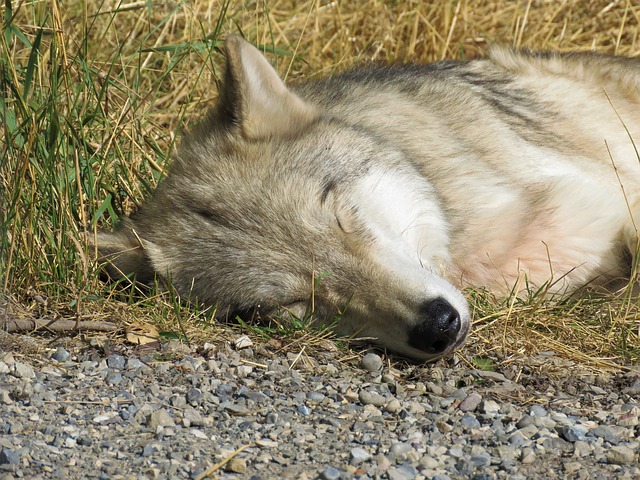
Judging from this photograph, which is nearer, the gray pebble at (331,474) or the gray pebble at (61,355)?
the gray pebble at (331,474)

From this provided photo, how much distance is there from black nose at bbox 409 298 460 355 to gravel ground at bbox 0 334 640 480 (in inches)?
6.8

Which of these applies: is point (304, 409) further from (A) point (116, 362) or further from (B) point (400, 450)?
(A) point (116, 362)

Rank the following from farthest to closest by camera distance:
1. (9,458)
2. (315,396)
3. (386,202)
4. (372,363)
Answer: (386,202) → (372,363) → (315,396) → (9,458)

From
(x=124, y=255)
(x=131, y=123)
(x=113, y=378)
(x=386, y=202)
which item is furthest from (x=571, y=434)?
(x=131, y=123)

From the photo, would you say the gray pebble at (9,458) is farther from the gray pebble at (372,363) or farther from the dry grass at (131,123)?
the gray pebble at (372,363)

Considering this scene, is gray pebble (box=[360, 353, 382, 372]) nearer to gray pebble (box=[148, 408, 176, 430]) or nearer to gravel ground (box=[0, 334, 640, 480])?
gravel ground (box=[0, 334, 640, 480])

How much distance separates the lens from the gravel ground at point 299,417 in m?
2.65

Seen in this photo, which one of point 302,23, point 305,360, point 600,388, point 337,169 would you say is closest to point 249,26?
point 302,23

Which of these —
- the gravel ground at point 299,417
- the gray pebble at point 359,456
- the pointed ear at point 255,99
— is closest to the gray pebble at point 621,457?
the gravel ground at point 299,417

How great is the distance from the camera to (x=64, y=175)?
4336 mm

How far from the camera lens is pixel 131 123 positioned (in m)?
4.99

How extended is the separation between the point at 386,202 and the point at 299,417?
3.58ft

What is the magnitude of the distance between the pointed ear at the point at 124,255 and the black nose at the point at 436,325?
1429 millimetres

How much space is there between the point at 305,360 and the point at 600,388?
117cm
